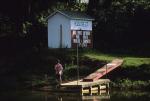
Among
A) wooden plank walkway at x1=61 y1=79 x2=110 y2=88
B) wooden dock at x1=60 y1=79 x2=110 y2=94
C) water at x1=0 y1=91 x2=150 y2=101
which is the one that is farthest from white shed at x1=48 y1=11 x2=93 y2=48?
water at x1=0 y1=91 x2=150 y2=101

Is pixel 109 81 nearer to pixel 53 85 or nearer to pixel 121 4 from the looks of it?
pixel 53 85

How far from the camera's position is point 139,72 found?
174 ft

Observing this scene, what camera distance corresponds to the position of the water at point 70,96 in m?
45.3

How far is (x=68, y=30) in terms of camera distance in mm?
63312

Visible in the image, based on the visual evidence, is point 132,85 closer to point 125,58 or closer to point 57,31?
point 125,58

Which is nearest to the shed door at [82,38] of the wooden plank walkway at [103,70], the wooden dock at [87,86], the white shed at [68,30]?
the white shed at [68,30]

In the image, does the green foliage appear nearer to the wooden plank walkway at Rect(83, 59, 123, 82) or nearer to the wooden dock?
the wooden dock

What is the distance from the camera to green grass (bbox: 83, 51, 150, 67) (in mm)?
54859

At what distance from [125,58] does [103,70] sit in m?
5.26

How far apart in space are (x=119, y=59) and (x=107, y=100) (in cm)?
1374

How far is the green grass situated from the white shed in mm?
3108

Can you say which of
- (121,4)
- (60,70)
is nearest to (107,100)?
(60,70)

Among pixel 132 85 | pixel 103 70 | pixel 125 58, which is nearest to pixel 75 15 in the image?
pixel 125 58

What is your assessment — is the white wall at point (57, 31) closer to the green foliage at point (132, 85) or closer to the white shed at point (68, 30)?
the white shed at point (68, 30)
